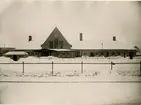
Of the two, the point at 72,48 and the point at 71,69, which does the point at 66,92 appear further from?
the point at 72,48

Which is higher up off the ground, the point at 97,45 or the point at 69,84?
the point at 97,45

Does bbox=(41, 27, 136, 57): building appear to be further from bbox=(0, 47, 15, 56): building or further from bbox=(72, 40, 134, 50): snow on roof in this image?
bbox=(0, 47, 15, 56): building

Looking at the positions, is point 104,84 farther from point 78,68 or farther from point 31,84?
point 31,84

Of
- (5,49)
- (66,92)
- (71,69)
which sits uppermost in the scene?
(5,49)

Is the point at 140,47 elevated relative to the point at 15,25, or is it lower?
lower

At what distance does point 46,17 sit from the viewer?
2029mm

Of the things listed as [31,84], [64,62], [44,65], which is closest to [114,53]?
[64,62]

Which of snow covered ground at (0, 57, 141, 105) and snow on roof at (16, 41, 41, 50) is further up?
snow on roof at (16, 41, 41, 50)

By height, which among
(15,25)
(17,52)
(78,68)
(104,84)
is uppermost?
(15,25)

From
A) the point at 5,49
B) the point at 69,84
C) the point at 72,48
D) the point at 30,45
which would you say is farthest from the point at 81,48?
the point at 5,49

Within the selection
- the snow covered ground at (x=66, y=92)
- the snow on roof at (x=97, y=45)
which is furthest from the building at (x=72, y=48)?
the snow covered ground at (x=66, y=92)

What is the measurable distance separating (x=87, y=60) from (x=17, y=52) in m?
0.57

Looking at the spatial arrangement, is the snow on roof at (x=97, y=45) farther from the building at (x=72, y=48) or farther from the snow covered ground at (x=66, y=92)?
the snow covered ground at (x=66, y=92)

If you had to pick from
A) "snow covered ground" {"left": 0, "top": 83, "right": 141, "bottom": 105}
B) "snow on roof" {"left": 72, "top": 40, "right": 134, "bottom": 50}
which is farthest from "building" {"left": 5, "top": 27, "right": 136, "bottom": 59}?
"snow covered ground" {"left": 0, "top": 83, "right": 141, "bottom": 105}
